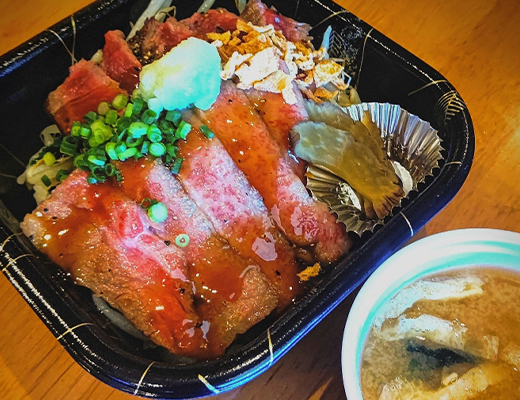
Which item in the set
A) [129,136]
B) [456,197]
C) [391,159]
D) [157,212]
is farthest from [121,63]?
[456,197]

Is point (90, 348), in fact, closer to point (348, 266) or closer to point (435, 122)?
point (348, 266)

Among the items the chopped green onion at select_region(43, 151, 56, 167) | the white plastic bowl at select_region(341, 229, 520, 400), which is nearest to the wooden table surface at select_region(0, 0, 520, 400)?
the white plastic bowl at select_region(341, 229, 520, 400)

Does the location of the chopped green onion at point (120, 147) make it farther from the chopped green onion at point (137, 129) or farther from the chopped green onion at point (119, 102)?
the chopped green onion at point (119, 102)

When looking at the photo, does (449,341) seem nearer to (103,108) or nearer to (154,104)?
(154,104)

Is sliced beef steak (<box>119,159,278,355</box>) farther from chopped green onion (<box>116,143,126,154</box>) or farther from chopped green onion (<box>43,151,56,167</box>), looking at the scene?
chopped green onion (<box>43,151,56,167</box>)

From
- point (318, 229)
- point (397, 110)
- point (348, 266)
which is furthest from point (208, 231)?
point (397, 110)

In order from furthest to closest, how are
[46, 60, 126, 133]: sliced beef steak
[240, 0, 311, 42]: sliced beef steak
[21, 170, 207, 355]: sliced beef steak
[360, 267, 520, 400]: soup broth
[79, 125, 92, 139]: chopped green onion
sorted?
[240, 0, 311, 42]: sliced beef steak, [46, 60, 126, 133]: sliced beef steak, [79, 125, 92, 139]: chopped green onion, [21, 170, 207, 355]: sliced beef steak, [360, 267, 520, 400]: soup broth

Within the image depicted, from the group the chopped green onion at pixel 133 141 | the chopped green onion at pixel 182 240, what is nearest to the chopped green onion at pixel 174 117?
the chopped green onion at pixel 133 141
